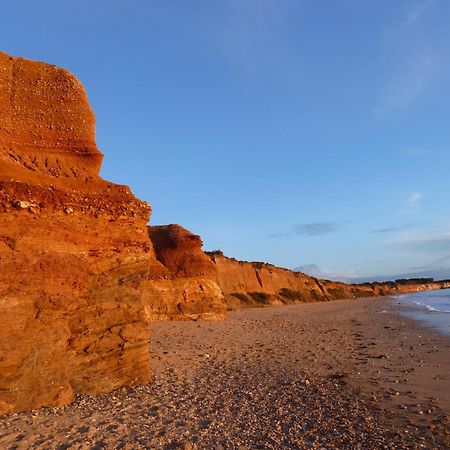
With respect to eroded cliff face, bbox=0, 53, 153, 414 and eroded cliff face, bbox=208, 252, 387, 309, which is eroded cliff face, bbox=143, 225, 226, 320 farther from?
eroded cliff face, bbox=208, 252, 387, 309

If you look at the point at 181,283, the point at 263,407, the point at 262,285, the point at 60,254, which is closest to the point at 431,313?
the point at 181,283

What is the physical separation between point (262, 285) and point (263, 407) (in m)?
51.5

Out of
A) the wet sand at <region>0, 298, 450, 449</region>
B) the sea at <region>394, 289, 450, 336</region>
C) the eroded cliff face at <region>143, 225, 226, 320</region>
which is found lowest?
the wet sand at <region>0, 298, 450, 449</region>

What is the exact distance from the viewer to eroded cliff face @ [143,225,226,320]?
2490 centimetres

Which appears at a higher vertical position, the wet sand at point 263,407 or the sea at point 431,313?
the sea at point 431,313

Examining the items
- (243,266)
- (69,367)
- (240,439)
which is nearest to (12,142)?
(69,367)

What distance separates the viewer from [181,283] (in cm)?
2686

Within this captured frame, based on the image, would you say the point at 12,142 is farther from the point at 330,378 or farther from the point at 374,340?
the point at 374,340

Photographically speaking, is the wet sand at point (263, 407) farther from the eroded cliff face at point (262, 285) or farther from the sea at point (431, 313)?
the eroded cliff face at point (262, 285)

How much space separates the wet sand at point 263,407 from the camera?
6.44 metres

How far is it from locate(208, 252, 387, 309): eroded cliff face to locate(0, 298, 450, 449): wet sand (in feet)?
113

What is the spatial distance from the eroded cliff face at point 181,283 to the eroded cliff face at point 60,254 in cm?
1364

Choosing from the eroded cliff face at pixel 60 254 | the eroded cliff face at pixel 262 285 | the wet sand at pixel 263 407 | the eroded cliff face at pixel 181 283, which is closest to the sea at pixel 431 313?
the wet sand at pixel 263 407

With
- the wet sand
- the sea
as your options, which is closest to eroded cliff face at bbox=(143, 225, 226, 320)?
the wet sand
